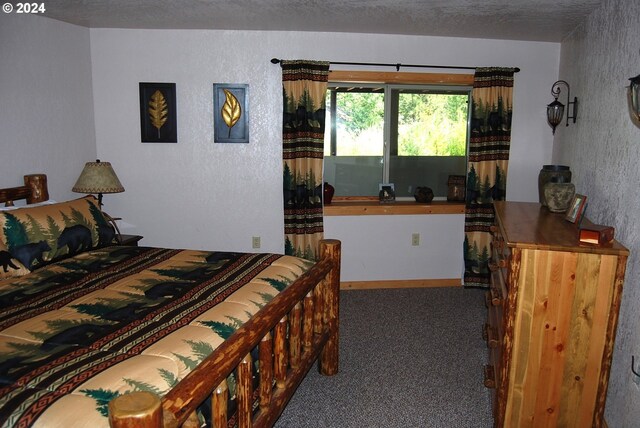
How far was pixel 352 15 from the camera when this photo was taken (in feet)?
11.7

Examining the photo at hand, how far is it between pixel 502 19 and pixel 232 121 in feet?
7.63

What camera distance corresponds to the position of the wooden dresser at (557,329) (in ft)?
6.76

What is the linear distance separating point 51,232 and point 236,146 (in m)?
1.92

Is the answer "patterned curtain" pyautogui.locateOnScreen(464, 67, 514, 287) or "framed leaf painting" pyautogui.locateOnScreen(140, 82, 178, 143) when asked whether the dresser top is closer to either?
"patterned curtain" pyautogui.locateOnScreen(464, 67, 514, 287)

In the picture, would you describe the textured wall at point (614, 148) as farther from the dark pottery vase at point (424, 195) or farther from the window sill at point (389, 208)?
the dark pottery vase at point (424, 195)

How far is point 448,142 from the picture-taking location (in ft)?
15.1

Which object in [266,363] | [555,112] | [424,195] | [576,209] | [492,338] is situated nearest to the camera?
[266,363]

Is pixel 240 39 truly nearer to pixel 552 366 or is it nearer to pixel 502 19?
pixel 502 19

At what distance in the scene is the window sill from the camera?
14.5ft

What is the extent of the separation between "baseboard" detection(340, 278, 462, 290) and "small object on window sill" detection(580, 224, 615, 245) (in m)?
2.53

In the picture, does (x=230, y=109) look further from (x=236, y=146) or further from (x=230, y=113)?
(x=236, y=146)

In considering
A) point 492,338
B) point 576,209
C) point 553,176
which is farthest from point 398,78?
point 492,338

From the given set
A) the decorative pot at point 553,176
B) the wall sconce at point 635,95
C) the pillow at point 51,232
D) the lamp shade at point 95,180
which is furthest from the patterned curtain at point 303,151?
the wall sconce at point 635,95

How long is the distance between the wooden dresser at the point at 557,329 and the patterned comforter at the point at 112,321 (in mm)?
1108
